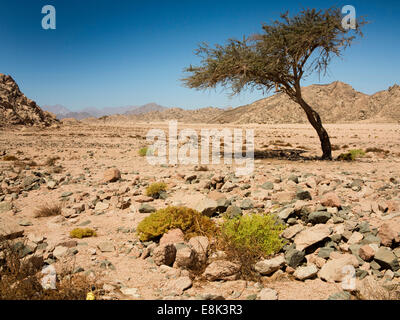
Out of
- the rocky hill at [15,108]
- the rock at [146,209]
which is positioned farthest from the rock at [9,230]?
the rocky hill at [15,108]

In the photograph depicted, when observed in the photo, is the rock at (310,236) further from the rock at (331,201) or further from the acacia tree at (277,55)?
the acacia tree at (277,55)

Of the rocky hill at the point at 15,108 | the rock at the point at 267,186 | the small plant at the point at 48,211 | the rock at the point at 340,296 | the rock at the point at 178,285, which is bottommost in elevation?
the rock at the point at 178,285

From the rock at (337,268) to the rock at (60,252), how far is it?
3979 millimetres

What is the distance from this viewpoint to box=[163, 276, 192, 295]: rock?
3340 millimetres

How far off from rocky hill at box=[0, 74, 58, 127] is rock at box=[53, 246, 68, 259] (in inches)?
1695

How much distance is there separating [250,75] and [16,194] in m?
10.9

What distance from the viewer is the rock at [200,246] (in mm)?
4006

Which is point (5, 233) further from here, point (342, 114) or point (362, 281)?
point (342, 114)

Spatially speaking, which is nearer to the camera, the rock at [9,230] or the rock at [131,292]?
the rock at [131,292]

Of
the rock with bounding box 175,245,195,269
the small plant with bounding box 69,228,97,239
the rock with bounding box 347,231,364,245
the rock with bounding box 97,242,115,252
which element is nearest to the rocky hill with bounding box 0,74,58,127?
the small plant with bounding box 69,228,97,239

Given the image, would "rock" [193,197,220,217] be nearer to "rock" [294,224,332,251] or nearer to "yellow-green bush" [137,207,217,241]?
"yellow-green bush" [137,207,217,241]
